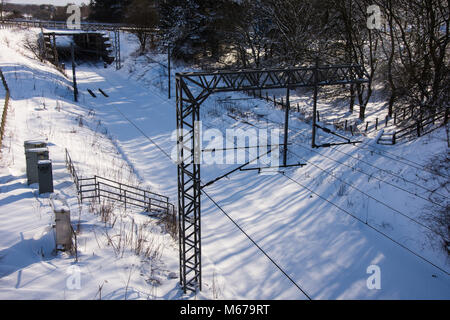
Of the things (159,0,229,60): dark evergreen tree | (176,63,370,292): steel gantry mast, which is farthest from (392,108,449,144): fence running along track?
(159,0,229,60): dark evergreen tree

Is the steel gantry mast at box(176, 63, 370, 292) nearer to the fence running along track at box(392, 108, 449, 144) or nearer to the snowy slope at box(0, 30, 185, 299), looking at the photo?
the snowy slope at box(0, 30, 185, 299)

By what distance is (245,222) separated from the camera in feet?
52.5

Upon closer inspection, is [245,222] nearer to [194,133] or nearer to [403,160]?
[194,133]

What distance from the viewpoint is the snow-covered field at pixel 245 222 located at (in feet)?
33.8

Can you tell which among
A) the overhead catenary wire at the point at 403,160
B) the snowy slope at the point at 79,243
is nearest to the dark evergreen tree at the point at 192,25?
the overhead catenary wire at the point at 403,160

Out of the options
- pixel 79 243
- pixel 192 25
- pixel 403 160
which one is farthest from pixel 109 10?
pixel 79 243

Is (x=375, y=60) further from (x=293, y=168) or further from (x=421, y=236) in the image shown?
(x=421, y=236)

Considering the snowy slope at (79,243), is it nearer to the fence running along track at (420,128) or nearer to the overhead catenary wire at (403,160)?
the overhead catenary wire at (403,160)

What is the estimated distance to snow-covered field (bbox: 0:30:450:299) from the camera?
10312 millimetres
